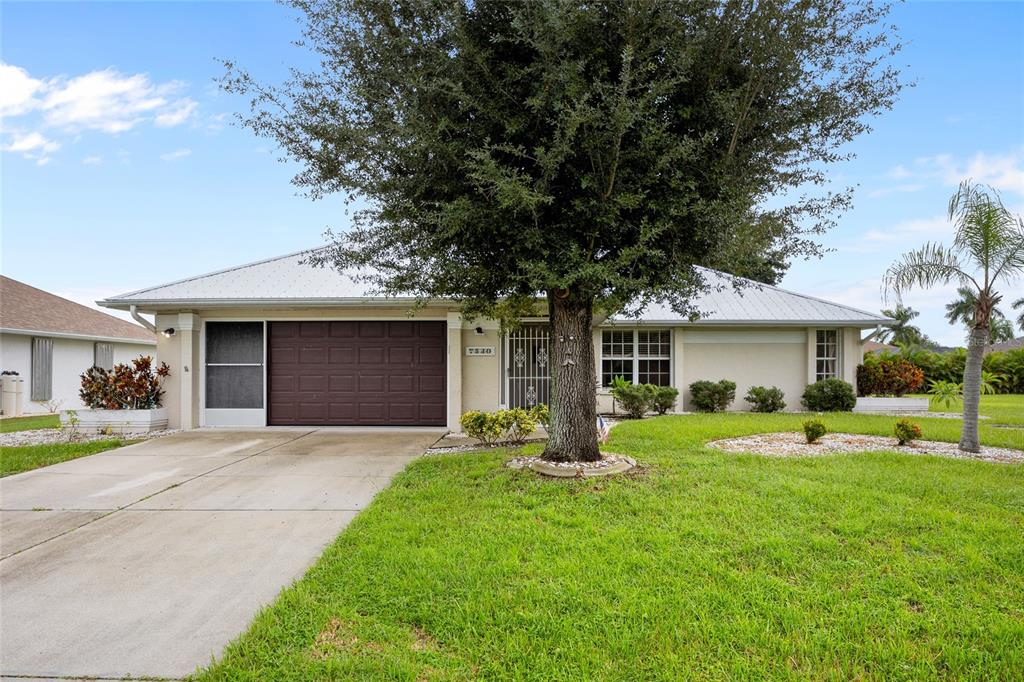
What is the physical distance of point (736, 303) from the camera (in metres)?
15.1

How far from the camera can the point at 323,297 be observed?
422 inches

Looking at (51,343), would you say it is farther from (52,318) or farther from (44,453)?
(44,453)

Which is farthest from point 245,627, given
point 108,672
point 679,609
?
point 679,609

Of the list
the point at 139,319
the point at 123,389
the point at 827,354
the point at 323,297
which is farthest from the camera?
the point at 827,354

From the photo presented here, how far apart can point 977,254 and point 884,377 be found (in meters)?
7.50

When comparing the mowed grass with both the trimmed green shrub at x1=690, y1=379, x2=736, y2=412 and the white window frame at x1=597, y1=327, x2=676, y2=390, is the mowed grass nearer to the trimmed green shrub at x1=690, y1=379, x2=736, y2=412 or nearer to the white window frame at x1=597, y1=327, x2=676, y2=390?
the trimmed green shrub at x1=690, y1=379, x2=736, y2=412

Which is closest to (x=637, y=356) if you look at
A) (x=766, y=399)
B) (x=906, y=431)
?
(x=766, y=399)

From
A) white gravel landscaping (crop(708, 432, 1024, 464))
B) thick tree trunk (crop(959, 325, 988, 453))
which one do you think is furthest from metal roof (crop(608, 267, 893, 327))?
thick tree trunk (crop(959, 325, 988, 453))

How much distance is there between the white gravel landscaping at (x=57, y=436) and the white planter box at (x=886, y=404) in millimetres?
16510

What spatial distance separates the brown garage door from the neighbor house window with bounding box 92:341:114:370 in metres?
12.2

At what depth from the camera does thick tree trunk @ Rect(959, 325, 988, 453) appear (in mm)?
8273

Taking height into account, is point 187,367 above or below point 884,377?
above

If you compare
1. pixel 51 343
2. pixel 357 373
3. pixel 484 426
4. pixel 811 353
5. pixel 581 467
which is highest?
pixel 51 343

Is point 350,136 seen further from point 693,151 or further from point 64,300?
point 64,300
